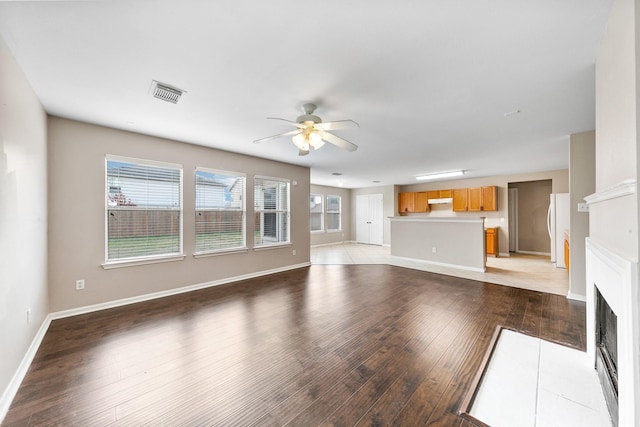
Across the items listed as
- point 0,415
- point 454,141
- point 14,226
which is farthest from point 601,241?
point 14,226

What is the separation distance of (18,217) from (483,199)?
9216 mm

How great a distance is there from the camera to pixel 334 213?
32.9 ft

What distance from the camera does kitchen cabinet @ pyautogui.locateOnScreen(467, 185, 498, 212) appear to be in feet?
24.2

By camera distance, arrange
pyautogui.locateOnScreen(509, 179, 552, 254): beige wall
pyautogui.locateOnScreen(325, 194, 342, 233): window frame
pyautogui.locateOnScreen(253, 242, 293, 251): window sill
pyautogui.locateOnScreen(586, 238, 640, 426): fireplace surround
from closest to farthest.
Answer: pyautogui.locateOnScreen(586, 238, 640, 426): fireplace surround, pyautogui.locateOnScreen(253, 242, 293, 251): window sill, pyautogui.locateOnScreen(509, 179, 552, 254): beige wall, pyautogui.locateOnScreen(325, 194, 342, 233): window frame

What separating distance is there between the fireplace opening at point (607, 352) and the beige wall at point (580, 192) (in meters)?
2.22

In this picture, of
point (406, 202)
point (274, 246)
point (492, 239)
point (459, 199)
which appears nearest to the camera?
point (274, 246)

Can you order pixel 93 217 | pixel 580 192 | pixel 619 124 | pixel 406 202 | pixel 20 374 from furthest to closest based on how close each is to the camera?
pixel 406 202
pixel 580 192
pixel 93 217
pixel 20 374
pixel 619 124

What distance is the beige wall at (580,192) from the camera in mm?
3514

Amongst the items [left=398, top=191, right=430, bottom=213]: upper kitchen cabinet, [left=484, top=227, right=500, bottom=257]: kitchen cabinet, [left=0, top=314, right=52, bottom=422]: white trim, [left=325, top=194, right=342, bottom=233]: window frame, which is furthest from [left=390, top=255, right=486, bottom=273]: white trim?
[left=0, top=314, right=52, bottom=422]: white trim

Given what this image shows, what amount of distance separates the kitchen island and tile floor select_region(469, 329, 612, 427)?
3332 mm

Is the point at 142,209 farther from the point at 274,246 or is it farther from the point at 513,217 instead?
the point at 513,217

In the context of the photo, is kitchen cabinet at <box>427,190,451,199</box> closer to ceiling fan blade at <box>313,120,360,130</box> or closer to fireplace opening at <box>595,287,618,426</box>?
fireplace opening at <box>595,287,618,426</box>

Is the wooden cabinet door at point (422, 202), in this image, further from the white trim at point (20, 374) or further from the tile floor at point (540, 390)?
the white trim at point (20, 374)


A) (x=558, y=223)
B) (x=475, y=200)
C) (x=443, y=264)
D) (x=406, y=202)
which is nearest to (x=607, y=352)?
(x=443, y=264)
